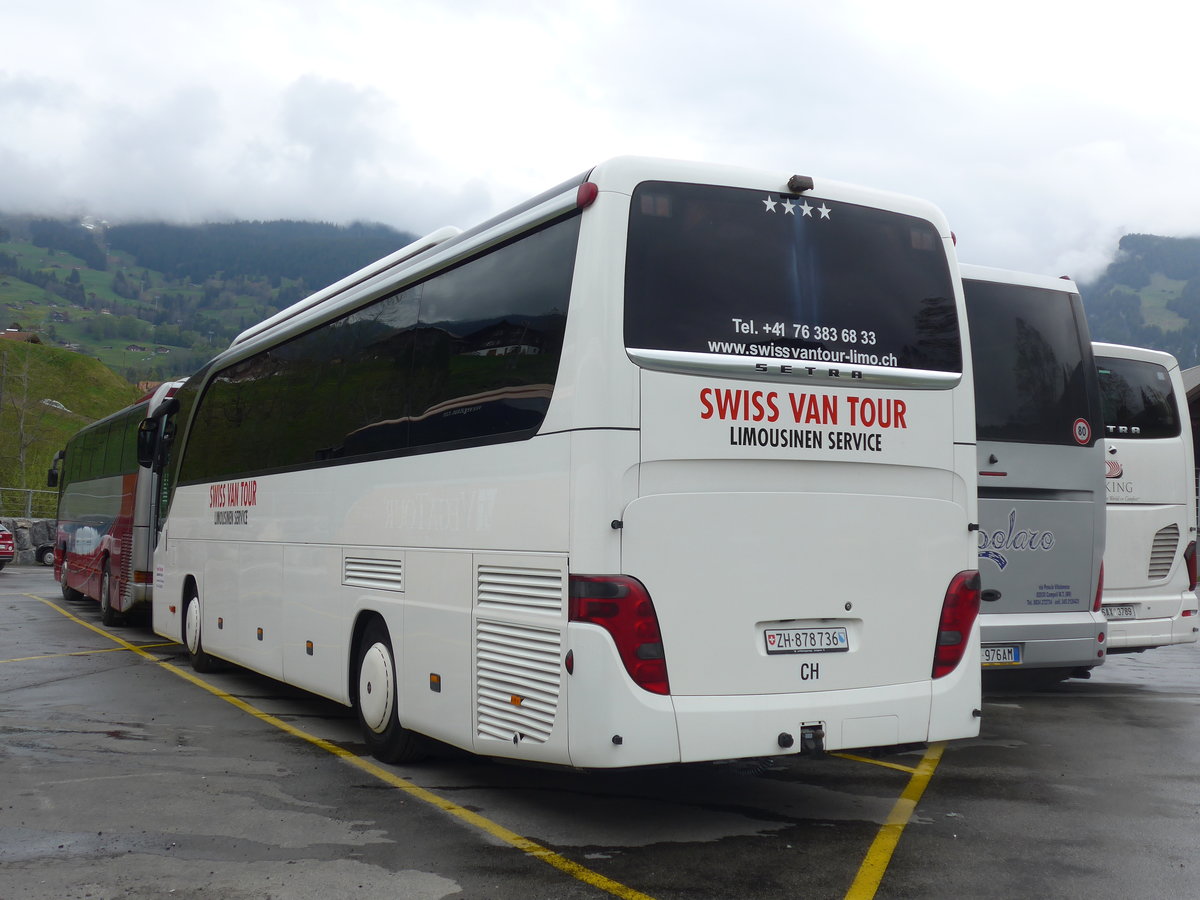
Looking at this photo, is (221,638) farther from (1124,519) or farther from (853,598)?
(1124,519)

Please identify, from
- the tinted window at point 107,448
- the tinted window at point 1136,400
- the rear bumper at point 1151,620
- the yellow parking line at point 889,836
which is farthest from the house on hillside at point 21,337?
the yellow parking line at point 889,836

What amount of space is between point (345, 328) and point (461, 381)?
240 cm

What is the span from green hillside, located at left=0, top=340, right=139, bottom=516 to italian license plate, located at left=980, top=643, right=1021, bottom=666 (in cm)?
3623

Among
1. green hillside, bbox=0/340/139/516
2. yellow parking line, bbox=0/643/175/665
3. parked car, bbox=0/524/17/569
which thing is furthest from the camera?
green hillside, bbox=0/340/139/516

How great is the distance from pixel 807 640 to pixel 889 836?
107 centimetres

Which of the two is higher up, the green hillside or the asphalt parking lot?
the green hillside

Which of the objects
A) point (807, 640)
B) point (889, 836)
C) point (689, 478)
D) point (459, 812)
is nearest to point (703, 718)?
point (807, 640)

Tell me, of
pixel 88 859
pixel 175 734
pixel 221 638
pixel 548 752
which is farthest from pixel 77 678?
pixel 548 752

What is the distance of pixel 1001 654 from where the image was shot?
9.44 meters

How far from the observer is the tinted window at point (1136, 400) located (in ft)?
39.8

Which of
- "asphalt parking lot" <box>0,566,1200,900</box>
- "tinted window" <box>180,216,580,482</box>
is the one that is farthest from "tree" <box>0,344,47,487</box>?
"asphalt parking lot" <box>0,566,1200,900</box>

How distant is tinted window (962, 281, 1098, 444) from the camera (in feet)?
32.1

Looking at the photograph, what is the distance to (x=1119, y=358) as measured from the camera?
1242 centimetres

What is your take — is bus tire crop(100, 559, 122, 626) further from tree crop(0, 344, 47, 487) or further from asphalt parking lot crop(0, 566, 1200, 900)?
tree crop(0, 344, 47, 487)
